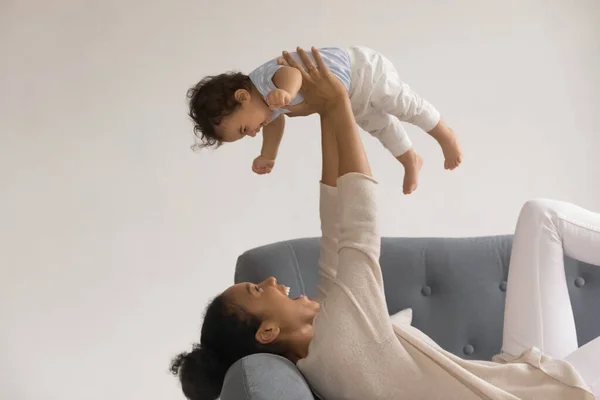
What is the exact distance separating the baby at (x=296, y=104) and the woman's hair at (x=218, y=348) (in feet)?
1.19

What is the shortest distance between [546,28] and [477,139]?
1.64ft

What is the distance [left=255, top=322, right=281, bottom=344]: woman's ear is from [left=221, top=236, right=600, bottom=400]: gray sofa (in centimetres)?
38

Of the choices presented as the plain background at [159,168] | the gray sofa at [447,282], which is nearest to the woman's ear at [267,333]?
the gray sofa at [447,282]

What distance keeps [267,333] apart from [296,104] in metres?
0.48

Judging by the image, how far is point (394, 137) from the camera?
1557 mm

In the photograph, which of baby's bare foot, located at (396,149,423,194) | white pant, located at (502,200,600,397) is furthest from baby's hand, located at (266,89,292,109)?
white pant, located at (502,200,600,397)

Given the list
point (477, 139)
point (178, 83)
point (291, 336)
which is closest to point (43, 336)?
point (178, 83)

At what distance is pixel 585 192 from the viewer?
8.04 feet

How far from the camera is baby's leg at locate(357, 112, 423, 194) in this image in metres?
1.54

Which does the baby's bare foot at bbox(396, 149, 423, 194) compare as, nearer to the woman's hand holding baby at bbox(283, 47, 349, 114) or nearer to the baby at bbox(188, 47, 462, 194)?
the baby at bbox(188, 47, 462, 194)

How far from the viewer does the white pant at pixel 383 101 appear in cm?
144

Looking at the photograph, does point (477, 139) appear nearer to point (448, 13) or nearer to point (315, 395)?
point (448, 13)

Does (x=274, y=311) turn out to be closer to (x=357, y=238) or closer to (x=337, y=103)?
(x=357, y=238)

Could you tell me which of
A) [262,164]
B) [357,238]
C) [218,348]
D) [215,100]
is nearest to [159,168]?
[262,164]
